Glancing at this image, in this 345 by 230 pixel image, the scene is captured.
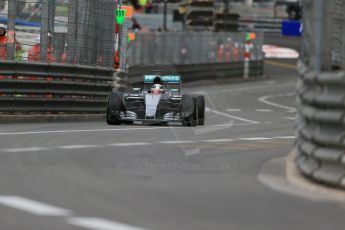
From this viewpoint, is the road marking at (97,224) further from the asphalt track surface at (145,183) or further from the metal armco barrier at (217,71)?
A: the metal armco barrier at (217,71)

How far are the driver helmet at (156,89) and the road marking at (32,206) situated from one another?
1088 cm

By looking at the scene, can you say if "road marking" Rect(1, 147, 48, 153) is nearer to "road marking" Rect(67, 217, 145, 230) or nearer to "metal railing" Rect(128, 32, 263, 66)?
"road marking" Rect(67, 217, 145, 230)

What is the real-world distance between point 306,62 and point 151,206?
3713 millimetres

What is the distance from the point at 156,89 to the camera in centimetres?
1911

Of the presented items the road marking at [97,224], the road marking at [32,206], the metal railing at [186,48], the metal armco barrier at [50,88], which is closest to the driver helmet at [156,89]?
the metal armco barrier at [50,88]

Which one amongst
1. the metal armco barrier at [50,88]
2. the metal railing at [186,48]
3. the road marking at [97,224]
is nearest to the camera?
the road marking at [97,224]

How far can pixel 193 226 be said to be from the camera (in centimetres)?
701

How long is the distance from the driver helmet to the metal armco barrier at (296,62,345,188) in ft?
29.1

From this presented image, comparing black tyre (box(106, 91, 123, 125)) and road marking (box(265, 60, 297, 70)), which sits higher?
black tyre (box(106, 91, 123, 125))

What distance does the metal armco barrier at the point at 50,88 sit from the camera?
63.5ft

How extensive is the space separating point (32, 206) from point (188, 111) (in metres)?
11.2

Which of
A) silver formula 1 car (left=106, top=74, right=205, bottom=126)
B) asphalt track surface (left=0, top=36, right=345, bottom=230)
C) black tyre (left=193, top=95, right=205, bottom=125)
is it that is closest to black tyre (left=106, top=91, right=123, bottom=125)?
silver formula 1 car (left=106, top=74, right=205, bottom=126)

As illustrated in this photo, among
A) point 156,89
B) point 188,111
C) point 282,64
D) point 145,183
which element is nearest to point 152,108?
point 156,89

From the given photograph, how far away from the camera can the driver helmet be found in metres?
19.0
